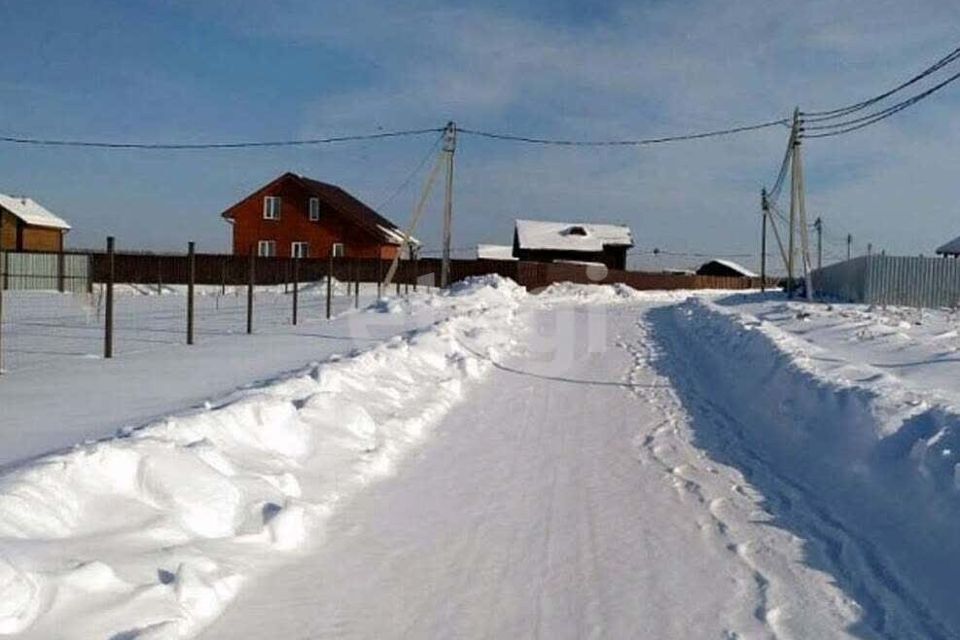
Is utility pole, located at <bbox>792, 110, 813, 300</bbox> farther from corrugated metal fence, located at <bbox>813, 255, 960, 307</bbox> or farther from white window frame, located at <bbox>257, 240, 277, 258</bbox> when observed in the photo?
white window frame, located at <bbox>257, 240, 277, 258</bbox>

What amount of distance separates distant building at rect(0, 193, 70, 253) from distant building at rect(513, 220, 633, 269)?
35.4m

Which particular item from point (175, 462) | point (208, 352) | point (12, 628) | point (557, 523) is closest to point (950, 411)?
point (557, 523)

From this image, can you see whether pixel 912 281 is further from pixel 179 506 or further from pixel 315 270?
pixel 315 270

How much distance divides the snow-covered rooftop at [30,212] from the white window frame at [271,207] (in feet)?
41.2

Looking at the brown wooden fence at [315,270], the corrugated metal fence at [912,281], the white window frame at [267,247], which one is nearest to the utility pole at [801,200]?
the corrugated metal fence at [912,281]

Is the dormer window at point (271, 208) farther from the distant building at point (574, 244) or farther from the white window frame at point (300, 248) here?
the distant building at point (574, 244)

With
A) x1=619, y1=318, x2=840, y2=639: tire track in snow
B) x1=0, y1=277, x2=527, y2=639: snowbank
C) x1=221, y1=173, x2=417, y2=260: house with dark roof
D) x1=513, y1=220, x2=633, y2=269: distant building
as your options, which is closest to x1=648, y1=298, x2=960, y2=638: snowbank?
x1=619, y1=318, x2=840, y2=639: tire track in snow

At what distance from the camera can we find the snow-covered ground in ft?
14.2

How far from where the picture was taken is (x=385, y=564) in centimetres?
516

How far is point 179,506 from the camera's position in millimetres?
5383

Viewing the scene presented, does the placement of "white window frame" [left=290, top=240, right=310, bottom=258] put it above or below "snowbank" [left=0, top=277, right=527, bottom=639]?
above

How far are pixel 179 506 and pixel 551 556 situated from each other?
7.28ft

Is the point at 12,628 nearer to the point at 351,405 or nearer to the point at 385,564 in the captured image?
the point at 385,564

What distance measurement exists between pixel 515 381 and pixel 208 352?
16.8ft
